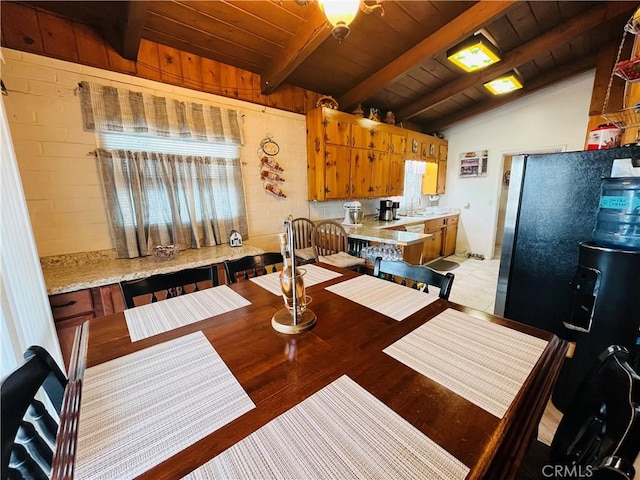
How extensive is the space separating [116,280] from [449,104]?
5.18 metres

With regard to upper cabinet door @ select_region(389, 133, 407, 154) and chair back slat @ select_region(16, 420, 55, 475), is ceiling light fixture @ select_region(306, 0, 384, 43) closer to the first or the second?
chair back slat @ select_region(16, 420, 55, 475)

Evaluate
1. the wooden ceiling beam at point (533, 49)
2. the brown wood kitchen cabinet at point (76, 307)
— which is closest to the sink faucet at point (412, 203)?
the wooden ceiling beam at point (533, 49)

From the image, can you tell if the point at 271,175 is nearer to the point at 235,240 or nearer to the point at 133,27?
the point at 235,240

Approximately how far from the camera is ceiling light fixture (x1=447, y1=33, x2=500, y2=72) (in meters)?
2.53

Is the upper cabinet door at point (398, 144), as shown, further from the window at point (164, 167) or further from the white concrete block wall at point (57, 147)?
the white concrete block wall at point (57, 147)

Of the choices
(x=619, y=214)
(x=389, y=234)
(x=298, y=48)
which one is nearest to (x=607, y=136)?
(x=619, y=214)

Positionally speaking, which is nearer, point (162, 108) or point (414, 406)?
point (414, 406)

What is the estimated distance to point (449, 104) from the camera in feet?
14.3

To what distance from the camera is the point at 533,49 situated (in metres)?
2.90

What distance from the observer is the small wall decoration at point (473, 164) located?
4.74 m

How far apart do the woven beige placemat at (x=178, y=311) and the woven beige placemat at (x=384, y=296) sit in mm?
507

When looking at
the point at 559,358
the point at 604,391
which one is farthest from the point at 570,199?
the point at 604,391

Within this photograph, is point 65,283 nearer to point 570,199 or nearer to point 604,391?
point 604,391

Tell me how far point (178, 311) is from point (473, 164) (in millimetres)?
5485
